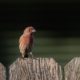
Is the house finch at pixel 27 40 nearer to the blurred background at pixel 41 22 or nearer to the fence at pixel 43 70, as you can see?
the fence at pixel 43 70

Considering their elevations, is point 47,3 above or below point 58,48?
above

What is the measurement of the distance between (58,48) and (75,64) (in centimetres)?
534

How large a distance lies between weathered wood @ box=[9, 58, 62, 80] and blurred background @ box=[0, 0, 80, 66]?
5.09m

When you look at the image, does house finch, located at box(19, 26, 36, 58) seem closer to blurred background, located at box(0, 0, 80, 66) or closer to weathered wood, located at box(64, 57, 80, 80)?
weathered wood, located at box(64, 57, 80, 80)

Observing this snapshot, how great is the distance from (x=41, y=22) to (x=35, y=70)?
521 centimetres

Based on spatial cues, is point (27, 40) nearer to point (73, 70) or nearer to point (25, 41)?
point (25, 41)

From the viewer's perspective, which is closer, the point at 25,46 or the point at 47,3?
the point at 25,46

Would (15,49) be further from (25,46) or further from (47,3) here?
(25,46)

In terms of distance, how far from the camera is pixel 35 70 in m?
2.67

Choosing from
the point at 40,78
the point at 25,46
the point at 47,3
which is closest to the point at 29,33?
the point at 25,46

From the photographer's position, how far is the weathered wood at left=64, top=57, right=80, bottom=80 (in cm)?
265

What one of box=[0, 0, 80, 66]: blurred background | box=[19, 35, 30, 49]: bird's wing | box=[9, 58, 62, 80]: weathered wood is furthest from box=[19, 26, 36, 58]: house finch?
box=[0, 0, 80, 66]: blurred background

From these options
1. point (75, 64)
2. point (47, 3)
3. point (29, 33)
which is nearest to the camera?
point (75, 64)

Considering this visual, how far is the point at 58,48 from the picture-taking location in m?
8.00
